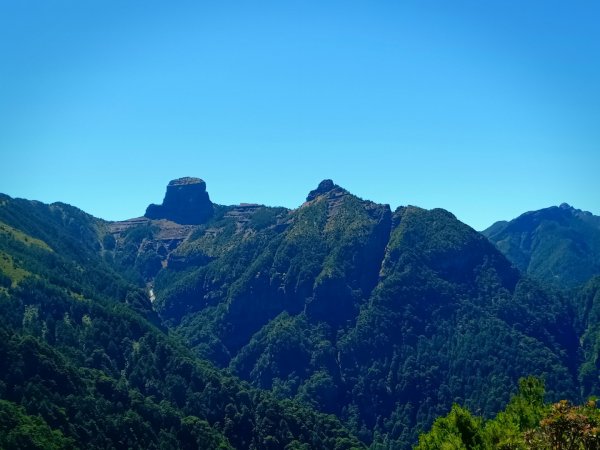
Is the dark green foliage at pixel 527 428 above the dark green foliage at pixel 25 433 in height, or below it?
above

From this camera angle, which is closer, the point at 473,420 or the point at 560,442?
the point at 560,442

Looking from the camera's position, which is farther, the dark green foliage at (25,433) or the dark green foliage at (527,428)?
the dark green foliage at (25,433)

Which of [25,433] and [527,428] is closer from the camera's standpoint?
[527,428]

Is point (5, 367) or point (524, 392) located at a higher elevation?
point (524, 392)

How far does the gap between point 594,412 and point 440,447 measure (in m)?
32.4

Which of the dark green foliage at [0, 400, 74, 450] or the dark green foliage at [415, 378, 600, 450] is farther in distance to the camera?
the dark green foliage at [0, 400, 74, 450]

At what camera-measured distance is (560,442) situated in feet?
160

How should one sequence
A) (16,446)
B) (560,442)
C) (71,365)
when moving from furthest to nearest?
(71,365) → (16,446) → (560,442)

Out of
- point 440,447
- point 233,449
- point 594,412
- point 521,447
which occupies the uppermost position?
point 594,412

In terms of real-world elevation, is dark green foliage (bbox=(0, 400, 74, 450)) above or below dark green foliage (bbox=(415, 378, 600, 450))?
below

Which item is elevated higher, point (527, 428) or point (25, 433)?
point (527, 428)

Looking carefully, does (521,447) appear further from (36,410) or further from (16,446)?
(36,410)

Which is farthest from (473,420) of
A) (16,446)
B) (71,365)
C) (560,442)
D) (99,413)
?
(71,365)

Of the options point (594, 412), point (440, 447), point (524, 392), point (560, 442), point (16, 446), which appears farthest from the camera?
point (16, 446)
